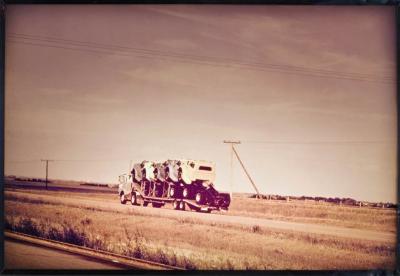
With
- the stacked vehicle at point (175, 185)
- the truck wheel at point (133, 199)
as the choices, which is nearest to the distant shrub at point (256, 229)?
the stacked vehicle at point (175, 185)

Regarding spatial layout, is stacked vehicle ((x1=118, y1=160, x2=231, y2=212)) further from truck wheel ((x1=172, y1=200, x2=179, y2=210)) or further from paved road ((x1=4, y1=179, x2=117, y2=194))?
paved road ((x1=4, y1=179, x2=117, y2=194))

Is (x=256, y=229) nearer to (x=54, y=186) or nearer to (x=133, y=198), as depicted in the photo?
(x=133, y=198)

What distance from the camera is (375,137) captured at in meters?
7.55

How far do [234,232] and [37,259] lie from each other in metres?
2.22

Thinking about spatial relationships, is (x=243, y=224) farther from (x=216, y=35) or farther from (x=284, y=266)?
(x=216, y=35)

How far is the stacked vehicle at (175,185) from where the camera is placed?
763 cm

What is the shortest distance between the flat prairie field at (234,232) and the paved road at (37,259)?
6.7 inches

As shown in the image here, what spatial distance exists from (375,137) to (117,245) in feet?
10.3

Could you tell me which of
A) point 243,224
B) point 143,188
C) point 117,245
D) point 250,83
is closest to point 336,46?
point 250,83

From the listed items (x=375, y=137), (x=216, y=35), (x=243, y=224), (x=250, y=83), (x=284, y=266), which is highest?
(x=216, y=35)

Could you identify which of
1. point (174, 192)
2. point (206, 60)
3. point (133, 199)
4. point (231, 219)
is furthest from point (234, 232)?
point (206, 60)

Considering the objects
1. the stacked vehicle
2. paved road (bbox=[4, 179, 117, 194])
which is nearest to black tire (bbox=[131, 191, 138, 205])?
the stacked vehicle

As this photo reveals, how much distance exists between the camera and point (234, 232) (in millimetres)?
7520

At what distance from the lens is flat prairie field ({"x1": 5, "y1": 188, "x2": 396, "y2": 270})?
7461 millimetres
